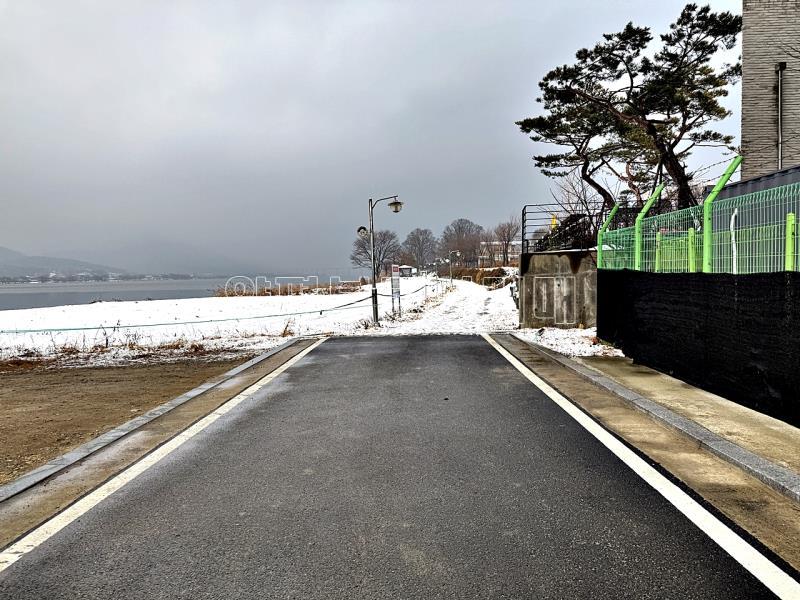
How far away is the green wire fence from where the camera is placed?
5.64 m

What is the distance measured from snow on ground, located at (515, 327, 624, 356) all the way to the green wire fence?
1800 millimetres

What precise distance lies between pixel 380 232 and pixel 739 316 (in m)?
130

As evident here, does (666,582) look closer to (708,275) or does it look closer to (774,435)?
(774,435)

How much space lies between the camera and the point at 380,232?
135 meters

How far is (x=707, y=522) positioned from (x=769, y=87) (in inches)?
693

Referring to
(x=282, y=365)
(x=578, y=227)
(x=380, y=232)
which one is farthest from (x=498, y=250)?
(x=282, y=365)

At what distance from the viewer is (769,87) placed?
16.2 metres

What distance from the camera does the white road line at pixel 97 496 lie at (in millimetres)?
3139

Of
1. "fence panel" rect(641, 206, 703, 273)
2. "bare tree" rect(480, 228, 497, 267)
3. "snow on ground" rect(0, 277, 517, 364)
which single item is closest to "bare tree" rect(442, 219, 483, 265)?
"bare tree" rect(480, 228, 497, 267)

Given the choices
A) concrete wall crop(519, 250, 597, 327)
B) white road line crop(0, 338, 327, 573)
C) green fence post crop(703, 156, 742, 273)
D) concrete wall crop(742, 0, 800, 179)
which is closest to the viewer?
white road line crop(0, 338, 327, 573)

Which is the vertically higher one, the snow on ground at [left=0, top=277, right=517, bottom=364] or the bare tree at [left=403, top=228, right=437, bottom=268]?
the bare tree at [left=403, top=228, right=437, bottom=268]

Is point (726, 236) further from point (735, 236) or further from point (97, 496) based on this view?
point (97, 496)

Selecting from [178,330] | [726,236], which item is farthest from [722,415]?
[178,330]

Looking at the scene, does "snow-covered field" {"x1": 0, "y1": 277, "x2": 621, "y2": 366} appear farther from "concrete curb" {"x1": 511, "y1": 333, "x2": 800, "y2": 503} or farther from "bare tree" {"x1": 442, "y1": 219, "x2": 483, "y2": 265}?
"bare tree" {"x1": 442, "y1": 219, "x2": 483, "y2": 265}
